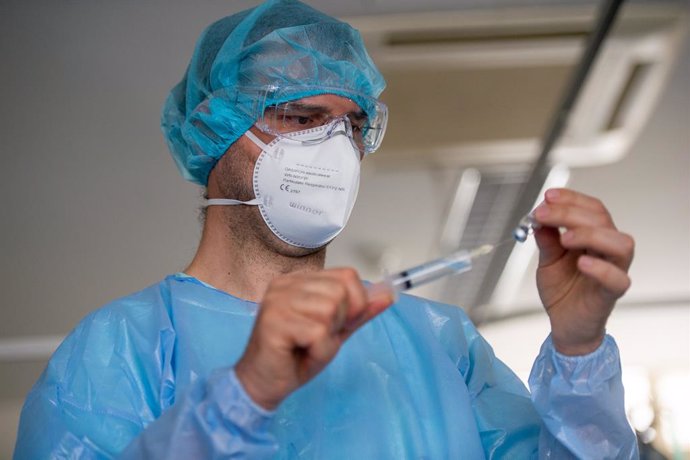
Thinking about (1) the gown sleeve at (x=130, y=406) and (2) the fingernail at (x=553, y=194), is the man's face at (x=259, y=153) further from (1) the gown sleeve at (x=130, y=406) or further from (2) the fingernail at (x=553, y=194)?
(2) the fingernail at (x=553, y=194)

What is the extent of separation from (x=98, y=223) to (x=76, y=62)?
1.06m

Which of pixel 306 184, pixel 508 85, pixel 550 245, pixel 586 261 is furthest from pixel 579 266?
pixel 508 85

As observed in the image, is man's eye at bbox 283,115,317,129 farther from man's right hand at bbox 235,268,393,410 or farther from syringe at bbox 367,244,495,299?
man's right hand at bbox 235,268,393,410

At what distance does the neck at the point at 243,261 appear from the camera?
1.47m

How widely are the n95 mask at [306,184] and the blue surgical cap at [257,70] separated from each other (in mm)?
82

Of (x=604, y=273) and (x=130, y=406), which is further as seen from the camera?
(x=130, y=406)

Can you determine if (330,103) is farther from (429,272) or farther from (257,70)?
(429,272)

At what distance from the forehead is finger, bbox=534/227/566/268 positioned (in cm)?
46

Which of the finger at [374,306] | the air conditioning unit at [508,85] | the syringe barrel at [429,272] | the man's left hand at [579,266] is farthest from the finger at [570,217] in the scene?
the air conditioning unit at [508,85]

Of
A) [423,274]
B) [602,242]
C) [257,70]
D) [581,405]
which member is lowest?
[581,405]

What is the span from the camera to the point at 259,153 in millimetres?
1508

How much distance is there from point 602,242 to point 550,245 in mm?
141

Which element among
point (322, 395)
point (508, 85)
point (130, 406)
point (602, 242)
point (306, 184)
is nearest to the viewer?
point (602, 242)

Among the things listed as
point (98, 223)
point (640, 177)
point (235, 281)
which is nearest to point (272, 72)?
point (235, 281)
